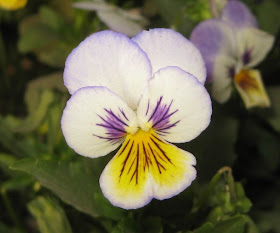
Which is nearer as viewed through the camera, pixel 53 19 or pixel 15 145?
pixel 15 145

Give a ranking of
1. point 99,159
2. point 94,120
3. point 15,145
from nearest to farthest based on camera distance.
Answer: point 94,120, point 99,159, point 15,145

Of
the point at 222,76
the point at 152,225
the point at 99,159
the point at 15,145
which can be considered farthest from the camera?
the point at 15,145

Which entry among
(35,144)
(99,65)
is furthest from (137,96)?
(35,144)

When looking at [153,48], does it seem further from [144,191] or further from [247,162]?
[247,162]

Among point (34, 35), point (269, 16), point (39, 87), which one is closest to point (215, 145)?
point (269, 16)

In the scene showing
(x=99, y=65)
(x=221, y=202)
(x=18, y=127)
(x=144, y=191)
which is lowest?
(x=18, y=127)

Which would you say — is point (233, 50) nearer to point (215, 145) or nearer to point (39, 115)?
point (215, 145)

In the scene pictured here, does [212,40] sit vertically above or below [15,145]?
above
